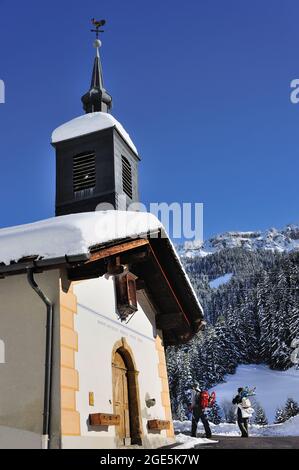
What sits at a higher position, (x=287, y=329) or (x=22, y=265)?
(x=287, y=329)

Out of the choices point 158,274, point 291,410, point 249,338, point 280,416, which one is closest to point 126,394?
point 158,274

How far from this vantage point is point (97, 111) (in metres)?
15.9

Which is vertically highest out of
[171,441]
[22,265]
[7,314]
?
[22,265]

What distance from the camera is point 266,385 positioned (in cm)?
5322

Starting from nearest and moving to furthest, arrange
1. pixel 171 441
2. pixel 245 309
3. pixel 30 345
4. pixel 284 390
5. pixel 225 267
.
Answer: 1. pixel 30 345
2. pixel 171 441
3. pixel 284 390
4. pixel 245 309
5. pixel 225 267

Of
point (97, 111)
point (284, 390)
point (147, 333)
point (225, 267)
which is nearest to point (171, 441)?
point (147, 333)

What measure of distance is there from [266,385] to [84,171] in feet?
150

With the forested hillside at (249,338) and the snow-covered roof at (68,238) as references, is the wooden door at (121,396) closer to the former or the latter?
the snow-covered roof at (68,238)

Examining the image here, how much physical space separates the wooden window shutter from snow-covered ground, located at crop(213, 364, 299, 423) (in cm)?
3804

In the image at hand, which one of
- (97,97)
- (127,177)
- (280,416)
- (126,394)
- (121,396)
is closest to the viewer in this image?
(121,396)

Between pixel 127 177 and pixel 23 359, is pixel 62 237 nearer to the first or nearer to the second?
pixel 23 359

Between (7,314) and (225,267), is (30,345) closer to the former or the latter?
(7,314)

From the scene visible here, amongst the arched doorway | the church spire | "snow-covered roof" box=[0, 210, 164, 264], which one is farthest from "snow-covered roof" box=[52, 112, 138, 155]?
the arched doorway
